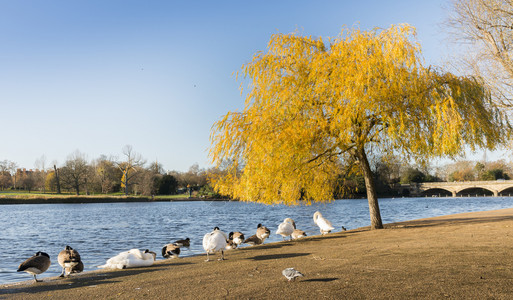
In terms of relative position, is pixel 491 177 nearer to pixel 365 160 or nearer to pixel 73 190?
pixel 365 160

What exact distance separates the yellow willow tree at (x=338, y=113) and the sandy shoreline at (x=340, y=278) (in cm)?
387

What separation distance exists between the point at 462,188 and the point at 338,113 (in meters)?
106

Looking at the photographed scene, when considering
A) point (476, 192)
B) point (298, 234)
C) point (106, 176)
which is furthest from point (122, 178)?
point (476, 192)

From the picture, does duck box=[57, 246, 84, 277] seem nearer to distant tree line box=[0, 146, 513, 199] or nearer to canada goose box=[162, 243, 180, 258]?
canada goose box=[162, 243, 180, 258]

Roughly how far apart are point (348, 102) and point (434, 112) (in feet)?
9.73

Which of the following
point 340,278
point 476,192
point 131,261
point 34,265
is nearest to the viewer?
point 340,278

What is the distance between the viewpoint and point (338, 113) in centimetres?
1315

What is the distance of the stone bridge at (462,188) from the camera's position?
309ft

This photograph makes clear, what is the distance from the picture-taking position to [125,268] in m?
10.6

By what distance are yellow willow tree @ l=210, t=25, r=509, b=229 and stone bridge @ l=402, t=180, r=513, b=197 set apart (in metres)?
95.3

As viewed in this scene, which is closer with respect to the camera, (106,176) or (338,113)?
(338,113)

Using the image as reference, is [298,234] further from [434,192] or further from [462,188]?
[434,192]

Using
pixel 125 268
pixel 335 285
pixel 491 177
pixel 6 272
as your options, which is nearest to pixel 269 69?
pixel 125 268

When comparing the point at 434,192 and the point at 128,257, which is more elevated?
the point at 128,257
